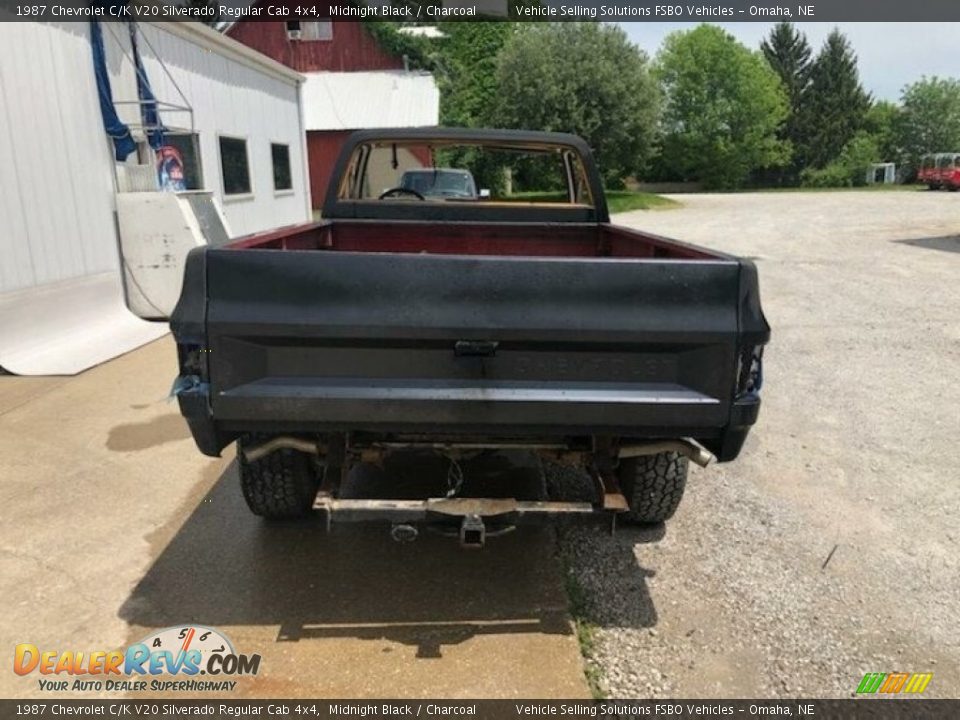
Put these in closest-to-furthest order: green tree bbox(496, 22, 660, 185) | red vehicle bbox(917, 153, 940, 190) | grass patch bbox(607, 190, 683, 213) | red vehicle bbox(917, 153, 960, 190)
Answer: grass patch bbox(607, 190, 683, 213) → green tree bbox(496, 22, 660, 185) → red vehicle bbox(917, 153, 960, 190) → red vehicle bbox(917, 153, 940, 190)

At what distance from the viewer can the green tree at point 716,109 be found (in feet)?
172

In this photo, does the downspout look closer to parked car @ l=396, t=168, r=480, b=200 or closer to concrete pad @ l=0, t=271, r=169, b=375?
parked car @ l=396, t=168, r=480, b=200

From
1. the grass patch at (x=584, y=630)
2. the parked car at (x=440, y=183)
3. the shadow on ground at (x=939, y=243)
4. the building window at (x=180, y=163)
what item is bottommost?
the grass patch at (x=584, y=630)

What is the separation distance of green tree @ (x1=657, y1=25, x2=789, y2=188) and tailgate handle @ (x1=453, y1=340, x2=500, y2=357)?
5430 cm

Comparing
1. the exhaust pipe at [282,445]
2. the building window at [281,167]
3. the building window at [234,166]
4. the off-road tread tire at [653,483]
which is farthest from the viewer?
the building window at [281,167]

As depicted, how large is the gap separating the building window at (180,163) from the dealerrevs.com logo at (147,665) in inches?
273

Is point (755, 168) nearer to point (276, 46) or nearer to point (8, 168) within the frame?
point (276, 46)

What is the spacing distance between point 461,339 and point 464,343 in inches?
1.1

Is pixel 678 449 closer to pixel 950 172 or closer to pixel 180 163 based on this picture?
pixel 180 163

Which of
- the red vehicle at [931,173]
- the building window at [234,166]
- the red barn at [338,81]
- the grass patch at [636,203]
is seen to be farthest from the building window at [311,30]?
the red vehicle at [931,173]

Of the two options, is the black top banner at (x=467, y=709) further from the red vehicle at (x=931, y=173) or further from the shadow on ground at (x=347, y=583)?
the red vehicle at (x=931, y=173)

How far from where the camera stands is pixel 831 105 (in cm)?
6081

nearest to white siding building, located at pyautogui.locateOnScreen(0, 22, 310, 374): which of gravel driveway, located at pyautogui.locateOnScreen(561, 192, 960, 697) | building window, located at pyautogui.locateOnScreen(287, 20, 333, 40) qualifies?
gravel driveway, located at pyautogui.locateOnScreen(561, 192, 960, 697)

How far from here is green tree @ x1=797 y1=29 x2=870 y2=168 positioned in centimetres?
5994
